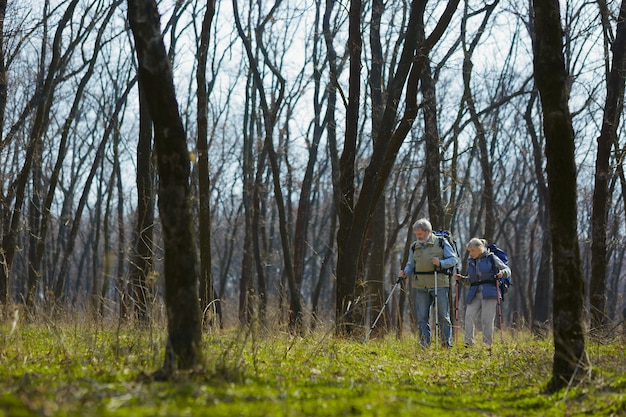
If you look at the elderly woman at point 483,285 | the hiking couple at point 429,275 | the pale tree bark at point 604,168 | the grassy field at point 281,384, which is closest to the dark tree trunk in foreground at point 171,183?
the grassy field at point 281,384

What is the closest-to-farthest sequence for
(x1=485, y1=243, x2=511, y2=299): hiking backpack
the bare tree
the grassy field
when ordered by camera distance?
the grassy field, the bare tree, (x1=485, y1=243, x2=511, y2=299): hiking backpack

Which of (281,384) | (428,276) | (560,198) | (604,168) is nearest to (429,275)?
(428,276)

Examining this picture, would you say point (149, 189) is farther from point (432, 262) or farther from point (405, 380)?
point (405, 380)

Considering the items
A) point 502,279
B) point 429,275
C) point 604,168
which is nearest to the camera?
point 429,275

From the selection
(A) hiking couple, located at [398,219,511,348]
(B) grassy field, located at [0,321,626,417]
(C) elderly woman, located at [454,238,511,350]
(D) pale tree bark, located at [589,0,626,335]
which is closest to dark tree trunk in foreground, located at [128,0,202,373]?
(B) grassy field, located at [0,321,626,417]

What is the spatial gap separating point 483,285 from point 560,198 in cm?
630

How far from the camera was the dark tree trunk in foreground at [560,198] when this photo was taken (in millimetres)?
6535

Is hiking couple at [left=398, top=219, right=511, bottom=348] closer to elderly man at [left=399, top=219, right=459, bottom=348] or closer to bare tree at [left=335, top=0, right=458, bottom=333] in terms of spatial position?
elderly man at [left=399, top=219, right=459, bottom=348]

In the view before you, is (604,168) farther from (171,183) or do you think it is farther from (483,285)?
(171,183)

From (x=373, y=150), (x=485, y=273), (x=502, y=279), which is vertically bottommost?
(x=502, y=279)

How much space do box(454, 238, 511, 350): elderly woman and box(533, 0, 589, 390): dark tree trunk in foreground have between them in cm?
588

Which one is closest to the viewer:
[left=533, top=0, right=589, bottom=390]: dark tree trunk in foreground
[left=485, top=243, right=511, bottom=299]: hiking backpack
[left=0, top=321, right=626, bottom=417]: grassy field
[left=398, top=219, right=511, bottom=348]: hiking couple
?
[left=0, top=321, right=626, bottom=417]: grassy field

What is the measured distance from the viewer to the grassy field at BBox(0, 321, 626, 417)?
4.55 metres

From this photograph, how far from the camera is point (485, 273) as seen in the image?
1276cm
